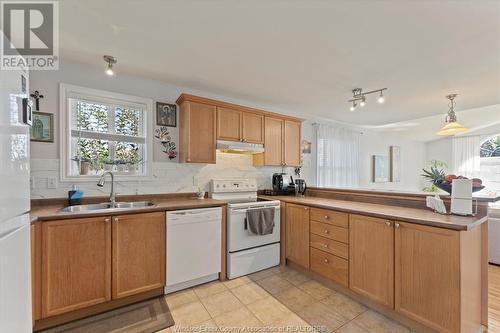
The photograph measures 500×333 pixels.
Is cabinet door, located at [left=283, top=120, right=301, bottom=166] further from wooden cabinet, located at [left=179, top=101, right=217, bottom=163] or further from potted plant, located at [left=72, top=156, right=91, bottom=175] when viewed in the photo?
potted plant, located at [left=72, top=156, right=91, bottom=175]

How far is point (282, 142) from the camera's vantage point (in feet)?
11.6

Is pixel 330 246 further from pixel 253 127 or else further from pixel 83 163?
pixel 83 163

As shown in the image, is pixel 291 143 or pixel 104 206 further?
pixel 291 143

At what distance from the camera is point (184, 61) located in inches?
89.0

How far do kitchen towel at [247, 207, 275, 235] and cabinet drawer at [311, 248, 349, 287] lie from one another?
0.59 meters

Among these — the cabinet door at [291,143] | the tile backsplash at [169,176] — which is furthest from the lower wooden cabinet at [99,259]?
the cabinet door at [291,143]

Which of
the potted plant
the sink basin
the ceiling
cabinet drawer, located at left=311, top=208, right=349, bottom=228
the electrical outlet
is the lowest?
cabinet drawer, located at left=311, top=208, right=349, bottom=228

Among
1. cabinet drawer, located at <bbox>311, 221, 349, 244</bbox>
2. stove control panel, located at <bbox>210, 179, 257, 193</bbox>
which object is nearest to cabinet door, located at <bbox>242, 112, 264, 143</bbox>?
stove control panel, located at <bbox>210, 179, 257, 193</bbox>

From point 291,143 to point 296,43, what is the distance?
1.90 metres

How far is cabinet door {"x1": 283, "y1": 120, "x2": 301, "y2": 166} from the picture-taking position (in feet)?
11.8

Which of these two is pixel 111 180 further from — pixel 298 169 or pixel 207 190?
pixel 298 169

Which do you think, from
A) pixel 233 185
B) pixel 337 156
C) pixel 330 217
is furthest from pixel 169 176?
pixel 337 156

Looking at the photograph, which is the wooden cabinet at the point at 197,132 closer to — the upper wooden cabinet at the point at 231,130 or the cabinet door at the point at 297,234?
the upper wooden cabinet at the point at 231,130

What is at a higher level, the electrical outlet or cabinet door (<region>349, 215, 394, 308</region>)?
the electrical outlet
